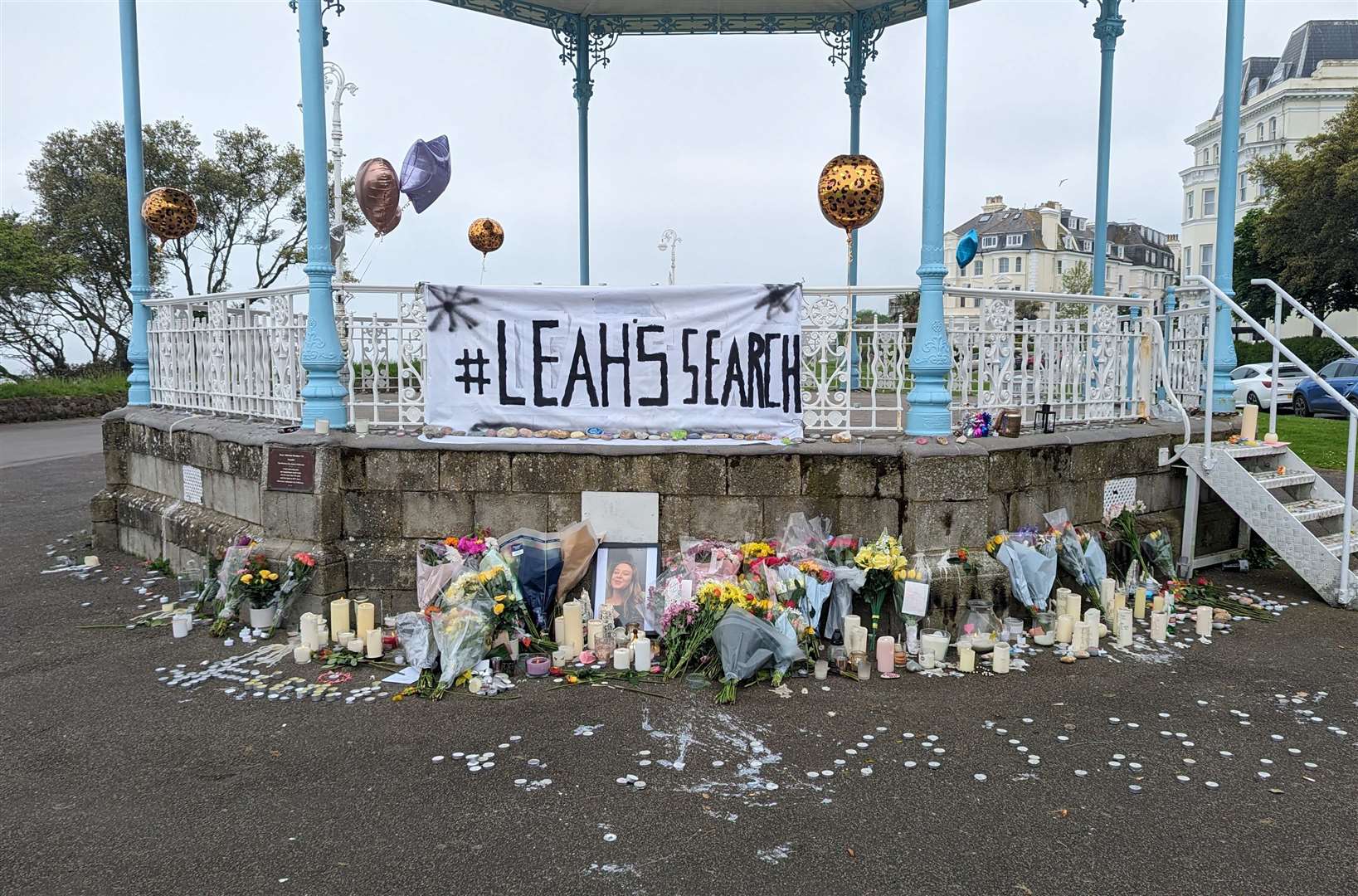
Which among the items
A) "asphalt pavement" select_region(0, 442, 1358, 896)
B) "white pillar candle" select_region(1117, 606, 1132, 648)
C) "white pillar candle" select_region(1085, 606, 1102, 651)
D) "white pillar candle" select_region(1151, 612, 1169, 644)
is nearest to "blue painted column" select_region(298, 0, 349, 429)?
"asphalt pavement" select_region(0, 442, 1358, 896)

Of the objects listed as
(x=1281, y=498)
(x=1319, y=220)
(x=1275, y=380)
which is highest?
(x=1319, y=220)

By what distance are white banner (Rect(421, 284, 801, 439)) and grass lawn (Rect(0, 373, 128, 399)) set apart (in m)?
24.2

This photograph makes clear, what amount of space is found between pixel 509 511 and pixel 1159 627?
170 inches

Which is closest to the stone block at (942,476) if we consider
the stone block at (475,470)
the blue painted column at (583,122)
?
the stone block at (475,470)

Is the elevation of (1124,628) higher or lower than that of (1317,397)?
lower

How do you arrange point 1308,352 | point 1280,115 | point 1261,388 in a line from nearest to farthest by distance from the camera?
point 1261,388 < point 1308,352 < point 1280,115

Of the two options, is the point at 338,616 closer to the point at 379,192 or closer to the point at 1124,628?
the point at 1124,628

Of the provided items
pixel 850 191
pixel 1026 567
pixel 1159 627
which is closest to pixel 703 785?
pixel 1026 567

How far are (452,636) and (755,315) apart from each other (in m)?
2.88

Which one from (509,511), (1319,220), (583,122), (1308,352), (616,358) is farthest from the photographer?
(1308,352)

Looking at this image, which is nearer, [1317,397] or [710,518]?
[710,518]

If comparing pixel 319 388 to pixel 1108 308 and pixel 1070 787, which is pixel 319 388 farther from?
pixel 1108 308

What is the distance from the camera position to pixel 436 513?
19.8 feet

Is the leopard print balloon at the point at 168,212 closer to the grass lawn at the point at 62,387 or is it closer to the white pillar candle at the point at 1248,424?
the white pillar candle at the point at 1248,424
